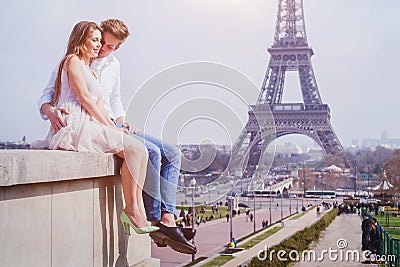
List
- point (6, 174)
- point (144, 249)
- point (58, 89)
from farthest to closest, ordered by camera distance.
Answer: point (144, 249), point (58, 89), point (6, 174)

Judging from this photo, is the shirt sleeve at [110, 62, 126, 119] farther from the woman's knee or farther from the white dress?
the woman's knee

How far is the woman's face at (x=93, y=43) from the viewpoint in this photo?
2.25 meters

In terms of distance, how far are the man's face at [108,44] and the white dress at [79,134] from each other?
208 mm

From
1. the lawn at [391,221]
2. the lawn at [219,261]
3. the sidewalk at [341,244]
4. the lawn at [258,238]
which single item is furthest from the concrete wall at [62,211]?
the lawn at [391,221]

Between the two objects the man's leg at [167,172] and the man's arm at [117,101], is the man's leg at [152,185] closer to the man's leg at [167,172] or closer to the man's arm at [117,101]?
the man's leg at [167,172]

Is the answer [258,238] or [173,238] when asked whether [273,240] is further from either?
[173,238]

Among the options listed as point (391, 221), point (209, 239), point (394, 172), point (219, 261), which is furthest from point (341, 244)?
point (394, 172)

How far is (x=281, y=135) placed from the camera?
3562 cm

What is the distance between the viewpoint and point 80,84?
2170 mm

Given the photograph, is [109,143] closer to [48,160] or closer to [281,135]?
[48,160]

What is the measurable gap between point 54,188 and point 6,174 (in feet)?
1.05

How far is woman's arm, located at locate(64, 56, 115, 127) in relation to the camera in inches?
85.0

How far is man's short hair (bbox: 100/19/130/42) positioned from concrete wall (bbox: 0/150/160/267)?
0.57m

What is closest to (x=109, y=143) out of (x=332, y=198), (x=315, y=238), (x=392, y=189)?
(x=315, y=238)
